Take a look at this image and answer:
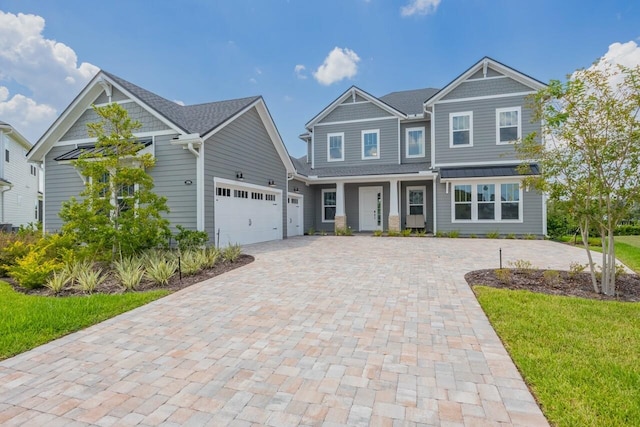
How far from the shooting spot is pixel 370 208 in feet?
61.3

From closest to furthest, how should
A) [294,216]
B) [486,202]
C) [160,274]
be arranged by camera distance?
[160,274] → [486,202] → [294,216]

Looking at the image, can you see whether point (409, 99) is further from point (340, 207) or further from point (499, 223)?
point (499, 223)

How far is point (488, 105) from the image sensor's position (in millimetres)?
14938

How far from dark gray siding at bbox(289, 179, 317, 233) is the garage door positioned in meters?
3.01

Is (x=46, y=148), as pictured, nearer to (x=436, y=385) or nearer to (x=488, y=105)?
(x=436, y=385)

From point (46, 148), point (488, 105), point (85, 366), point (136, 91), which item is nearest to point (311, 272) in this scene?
point (85, 366)

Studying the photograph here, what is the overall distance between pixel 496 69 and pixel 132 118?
49.9ft

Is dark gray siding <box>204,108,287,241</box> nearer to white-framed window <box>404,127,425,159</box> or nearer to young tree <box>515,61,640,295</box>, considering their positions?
white-framed window <box>404,127,425,159</box>

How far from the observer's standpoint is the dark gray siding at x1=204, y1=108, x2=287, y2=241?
10461 millimetres

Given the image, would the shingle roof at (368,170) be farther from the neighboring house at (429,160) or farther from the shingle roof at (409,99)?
the shingle roof at (409,99)

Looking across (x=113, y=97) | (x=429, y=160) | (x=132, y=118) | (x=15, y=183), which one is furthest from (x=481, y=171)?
(x=15, y=183)

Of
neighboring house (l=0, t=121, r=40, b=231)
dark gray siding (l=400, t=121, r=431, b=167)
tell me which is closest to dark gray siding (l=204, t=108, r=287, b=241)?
dark gray siding (l=400, t=121, r=431, b=167)

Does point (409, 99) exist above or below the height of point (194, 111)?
above

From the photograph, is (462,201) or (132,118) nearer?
(132,118)
